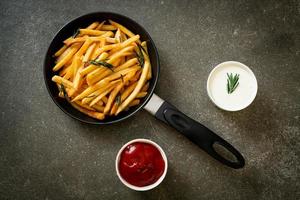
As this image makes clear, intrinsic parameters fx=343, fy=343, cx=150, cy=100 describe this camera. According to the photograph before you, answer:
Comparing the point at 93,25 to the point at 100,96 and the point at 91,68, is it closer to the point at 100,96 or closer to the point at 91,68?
the point at 91,68

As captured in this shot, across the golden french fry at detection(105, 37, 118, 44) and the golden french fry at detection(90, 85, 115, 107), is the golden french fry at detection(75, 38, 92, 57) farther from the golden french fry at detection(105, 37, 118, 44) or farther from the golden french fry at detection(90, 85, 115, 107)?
the golden french fry at detection(90, 85, 115, 107)

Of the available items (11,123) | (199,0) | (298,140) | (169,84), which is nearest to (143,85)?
(169,84)

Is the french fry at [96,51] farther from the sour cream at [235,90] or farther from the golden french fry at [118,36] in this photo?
the sour cream at [235,90]

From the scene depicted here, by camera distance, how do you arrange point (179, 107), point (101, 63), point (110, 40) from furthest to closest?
point (179, 107) → point (110, 40) → point (101, 63)

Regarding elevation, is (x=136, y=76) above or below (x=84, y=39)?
below

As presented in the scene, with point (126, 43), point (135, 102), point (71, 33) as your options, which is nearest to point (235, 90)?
point (135, 102)

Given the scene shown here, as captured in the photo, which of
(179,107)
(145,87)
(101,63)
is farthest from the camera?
(179,107)

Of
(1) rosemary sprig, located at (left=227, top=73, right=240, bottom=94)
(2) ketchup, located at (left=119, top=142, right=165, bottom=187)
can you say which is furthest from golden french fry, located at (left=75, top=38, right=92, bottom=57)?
(1) rosemary sprig, located at (left=227, top=73, right=240, bottom=94)
